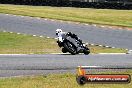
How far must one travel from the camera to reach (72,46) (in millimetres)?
20453

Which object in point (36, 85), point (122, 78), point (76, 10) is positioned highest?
point (122, 78)

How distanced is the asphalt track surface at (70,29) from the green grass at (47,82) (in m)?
11.4

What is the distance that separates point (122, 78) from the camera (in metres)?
9.87

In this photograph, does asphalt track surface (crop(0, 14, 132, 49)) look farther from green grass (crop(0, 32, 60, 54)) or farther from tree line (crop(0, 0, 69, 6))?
tree line (crop(0, 0, 69, 6))

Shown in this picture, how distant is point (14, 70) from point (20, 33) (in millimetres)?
14272

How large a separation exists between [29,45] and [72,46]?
15.6ft

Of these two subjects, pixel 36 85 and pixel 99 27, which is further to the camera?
pixel 99 27

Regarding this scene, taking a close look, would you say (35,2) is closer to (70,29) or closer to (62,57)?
(70,29)

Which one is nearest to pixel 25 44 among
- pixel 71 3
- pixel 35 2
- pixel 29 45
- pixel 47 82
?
pixel 29 45

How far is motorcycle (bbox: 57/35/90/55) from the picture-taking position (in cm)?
2027

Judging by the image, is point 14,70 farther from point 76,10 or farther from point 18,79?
point 76,10

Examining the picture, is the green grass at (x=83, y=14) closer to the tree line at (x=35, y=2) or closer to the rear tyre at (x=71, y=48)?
the tree line at (x=35, y=2)

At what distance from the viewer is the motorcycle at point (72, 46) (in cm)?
2027

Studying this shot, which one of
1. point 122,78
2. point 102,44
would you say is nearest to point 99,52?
point 102,44
